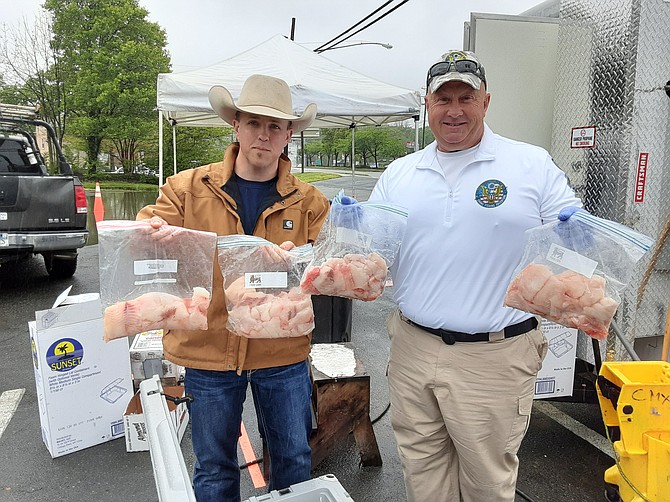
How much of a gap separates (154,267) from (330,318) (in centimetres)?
300

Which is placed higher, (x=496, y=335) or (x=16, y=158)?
(x=16, y=158)

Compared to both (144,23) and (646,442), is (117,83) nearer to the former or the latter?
(144,23)

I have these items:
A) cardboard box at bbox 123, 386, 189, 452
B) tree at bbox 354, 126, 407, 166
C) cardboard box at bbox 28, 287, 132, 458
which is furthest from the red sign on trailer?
tree at bbox 354, 126, 407, 166

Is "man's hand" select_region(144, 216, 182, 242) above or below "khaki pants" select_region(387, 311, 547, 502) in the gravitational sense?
above

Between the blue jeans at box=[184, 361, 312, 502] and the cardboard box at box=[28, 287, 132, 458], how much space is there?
1355mm

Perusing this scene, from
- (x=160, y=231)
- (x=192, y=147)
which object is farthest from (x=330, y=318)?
(x=192, y=147)

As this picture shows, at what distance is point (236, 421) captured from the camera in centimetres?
209

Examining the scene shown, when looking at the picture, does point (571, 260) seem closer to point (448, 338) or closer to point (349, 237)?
point (448, 338)

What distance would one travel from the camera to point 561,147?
351 centimetres

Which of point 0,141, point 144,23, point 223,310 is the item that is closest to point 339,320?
point 223,310

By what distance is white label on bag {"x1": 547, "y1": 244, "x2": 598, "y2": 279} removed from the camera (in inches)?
61.5

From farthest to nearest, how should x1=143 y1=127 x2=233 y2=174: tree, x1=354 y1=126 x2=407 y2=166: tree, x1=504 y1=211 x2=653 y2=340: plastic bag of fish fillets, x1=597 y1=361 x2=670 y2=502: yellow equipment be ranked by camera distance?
1. x1=354 y1=126 x2=407 y2=166: tree
2. x1=143 y1=127 x2=233 y2=174: tree
3. x1=597 y1=361 x2=670 y2=502: yellow equipment
4. x1=504 y1=211 x2=653 y2=340: plastic bag of fish fillets

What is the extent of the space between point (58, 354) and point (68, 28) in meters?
34.2

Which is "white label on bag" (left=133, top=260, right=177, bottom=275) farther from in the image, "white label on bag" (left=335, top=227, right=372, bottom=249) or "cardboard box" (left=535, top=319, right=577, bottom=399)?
"cardboard box" (left=535, top=319, right=577, bottom=399)
